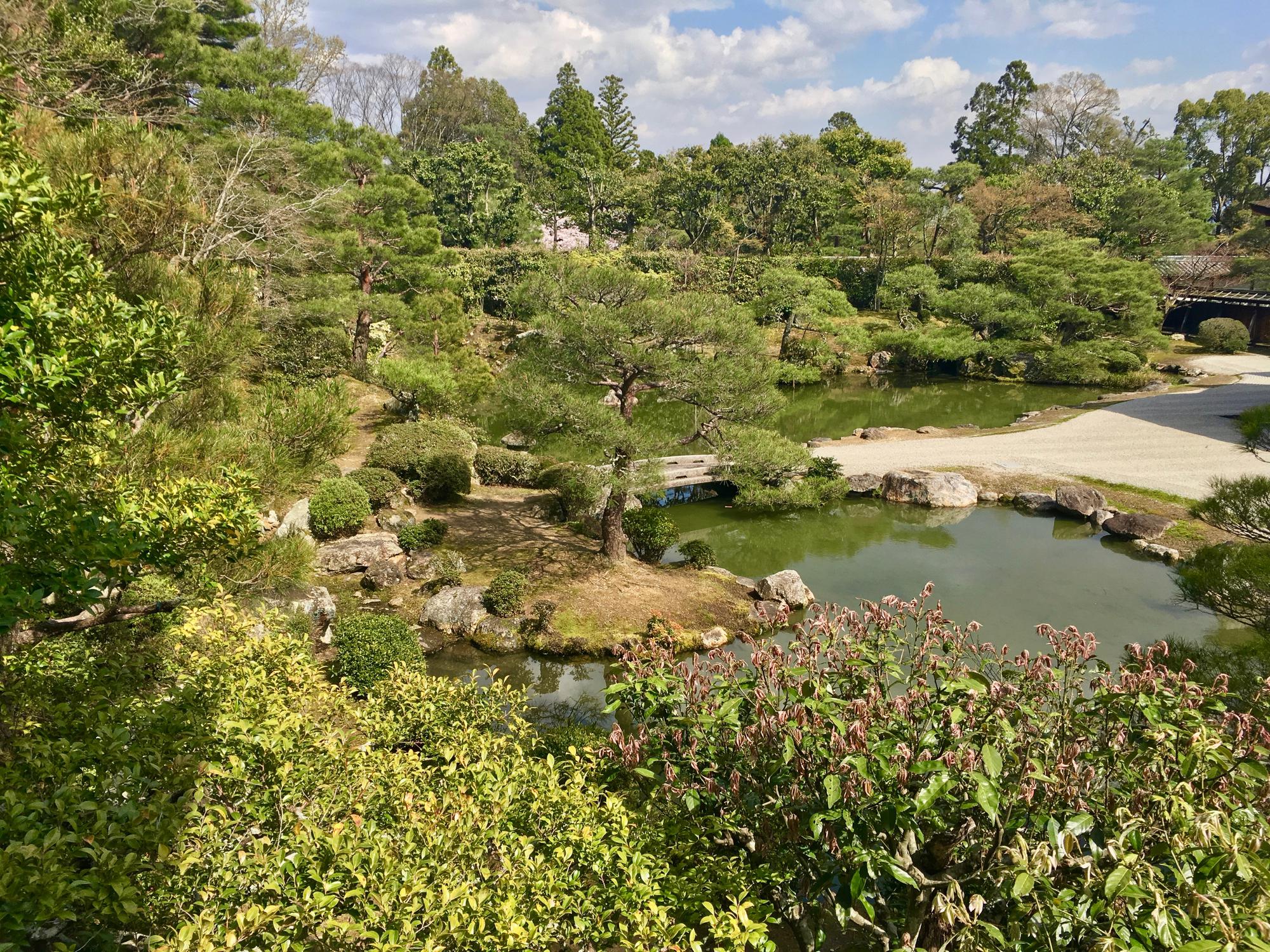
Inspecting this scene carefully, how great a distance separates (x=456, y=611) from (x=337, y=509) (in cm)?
321

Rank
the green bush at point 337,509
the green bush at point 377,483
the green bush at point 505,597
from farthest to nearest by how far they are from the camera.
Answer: the green bush at point 377,483
the green bush at point 337,509
the green bush at point 505,597

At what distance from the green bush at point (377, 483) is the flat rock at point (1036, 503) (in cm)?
1413

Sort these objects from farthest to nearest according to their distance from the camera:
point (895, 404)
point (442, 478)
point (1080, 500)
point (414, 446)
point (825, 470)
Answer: point (895, 404), point (825, 470), point (1080, 500), point (414, 446), point (442, 478)

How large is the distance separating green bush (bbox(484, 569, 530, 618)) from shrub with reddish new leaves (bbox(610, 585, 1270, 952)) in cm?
644

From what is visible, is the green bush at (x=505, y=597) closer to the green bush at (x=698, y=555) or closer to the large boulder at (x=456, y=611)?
the large boulder at (x=456, y=611)

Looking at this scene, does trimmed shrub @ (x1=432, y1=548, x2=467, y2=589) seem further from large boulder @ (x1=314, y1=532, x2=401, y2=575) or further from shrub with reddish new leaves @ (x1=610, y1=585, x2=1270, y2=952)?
shrub with reddish new leaves @ (x1=610, y1=585, x2=1270, y2=952)

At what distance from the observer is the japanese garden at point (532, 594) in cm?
274

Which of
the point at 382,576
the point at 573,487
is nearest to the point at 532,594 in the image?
the point at 382,576

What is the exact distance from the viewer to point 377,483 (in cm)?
1309

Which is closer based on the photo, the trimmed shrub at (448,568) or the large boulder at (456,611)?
the large boulder at (456,611)

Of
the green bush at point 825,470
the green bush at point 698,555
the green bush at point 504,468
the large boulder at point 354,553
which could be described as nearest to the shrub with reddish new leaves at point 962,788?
the green bush at point 698,555

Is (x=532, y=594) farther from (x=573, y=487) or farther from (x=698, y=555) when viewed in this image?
(x=698, y=555)

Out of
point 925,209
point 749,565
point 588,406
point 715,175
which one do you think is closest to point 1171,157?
point 925,209

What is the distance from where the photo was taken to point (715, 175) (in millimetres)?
39688
